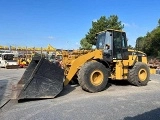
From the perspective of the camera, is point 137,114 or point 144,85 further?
point 144,85

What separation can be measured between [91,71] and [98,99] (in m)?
1.78

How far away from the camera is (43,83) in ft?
29.0

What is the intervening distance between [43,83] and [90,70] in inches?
87.3

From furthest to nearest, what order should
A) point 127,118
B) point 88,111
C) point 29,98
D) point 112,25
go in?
1. point 112,25
2. point 29,98
3. point 88,111
4. point 127,118

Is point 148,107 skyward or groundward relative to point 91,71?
groundward

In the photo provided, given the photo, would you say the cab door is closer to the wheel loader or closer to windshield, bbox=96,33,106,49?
the wheel loader

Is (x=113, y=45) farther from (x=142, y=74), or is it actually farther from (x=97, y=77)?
(x=142, y=74)

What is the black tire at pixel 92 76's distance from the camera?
33.2ft

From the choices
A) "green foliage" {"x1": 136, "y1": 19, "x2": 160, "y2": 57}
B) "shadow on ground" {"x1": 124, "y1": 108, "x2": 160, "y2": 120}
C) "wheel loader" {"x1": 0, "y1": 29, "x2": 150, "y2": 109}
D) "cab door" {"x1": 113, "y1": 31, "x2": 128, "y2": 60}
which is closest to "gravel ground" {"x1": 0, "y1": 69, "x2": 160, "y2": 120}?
"shadow on ground" {"x1": 124, "y1": 108, "x2": 160, "y2": 120}

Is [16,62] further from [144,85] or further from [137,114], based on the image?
[137,114]

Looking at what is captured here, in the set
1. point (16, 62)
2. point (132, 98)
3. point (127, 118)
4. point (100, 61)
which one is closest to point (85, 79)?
point (100, 61)

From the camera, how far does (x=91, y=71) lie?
1030cm

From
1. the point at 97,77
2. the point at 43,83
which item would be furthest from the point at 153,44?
the point at 43,83

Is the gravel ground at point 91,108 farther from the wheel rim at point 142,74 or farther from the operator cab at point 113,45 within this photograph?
the wheel rim at point 142,74
